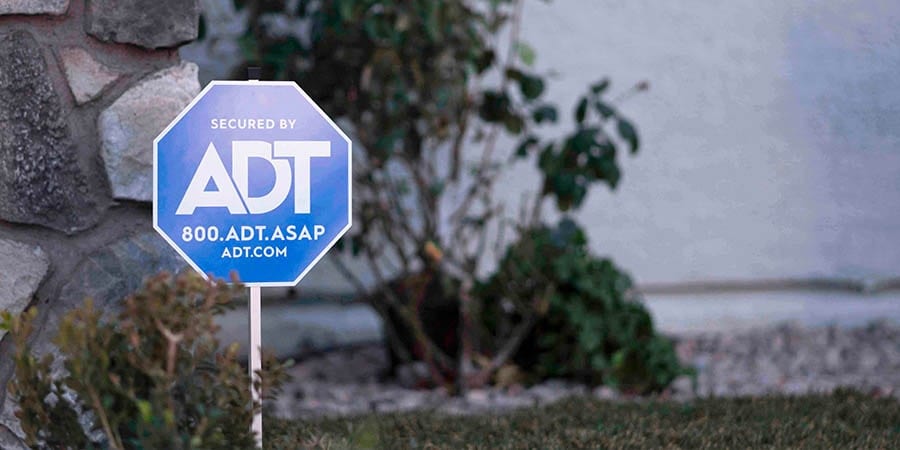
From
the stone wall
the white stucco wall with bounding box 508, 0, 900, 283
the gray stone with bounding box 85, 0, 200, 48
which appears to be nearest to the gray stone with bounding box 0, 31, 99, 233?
the stone wall

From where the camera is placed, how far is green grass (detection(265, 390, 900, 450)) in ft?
9.98

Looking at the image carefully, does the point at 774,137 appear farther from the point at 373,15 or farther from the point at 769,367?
the point at 373,15

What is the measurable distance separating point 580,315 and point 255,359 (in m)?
2.83

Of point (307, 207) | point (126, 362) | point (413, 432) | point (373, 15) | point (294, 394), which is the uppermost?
point (373, 15)

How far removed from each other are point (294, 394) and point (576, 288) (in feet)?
3.97

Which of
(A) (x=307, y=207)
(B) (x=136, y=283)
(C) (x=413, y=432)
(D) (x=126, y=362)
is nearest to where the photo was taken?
(D) (x=126, y=362)

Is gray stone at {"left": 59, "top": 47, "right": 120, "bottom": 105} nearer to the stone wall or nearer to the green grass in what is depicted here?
the stone wall

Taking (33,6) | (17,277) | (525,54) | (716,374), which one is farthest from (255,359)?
(716,374)

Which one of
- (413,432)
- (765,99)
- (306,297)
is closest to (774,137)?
(765,99)

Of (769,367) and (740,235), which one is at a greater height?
(740,235)

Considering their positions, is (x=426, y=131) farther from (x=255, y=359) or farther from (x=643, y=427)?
(x=255, y=359)

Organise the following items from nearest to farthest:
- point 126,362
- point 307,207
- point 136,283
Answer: point 126,362 → point 307,207 → point 136,283

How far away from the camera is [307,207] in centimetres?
256

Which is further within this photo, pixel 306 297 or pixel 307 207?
pixel 306 297
